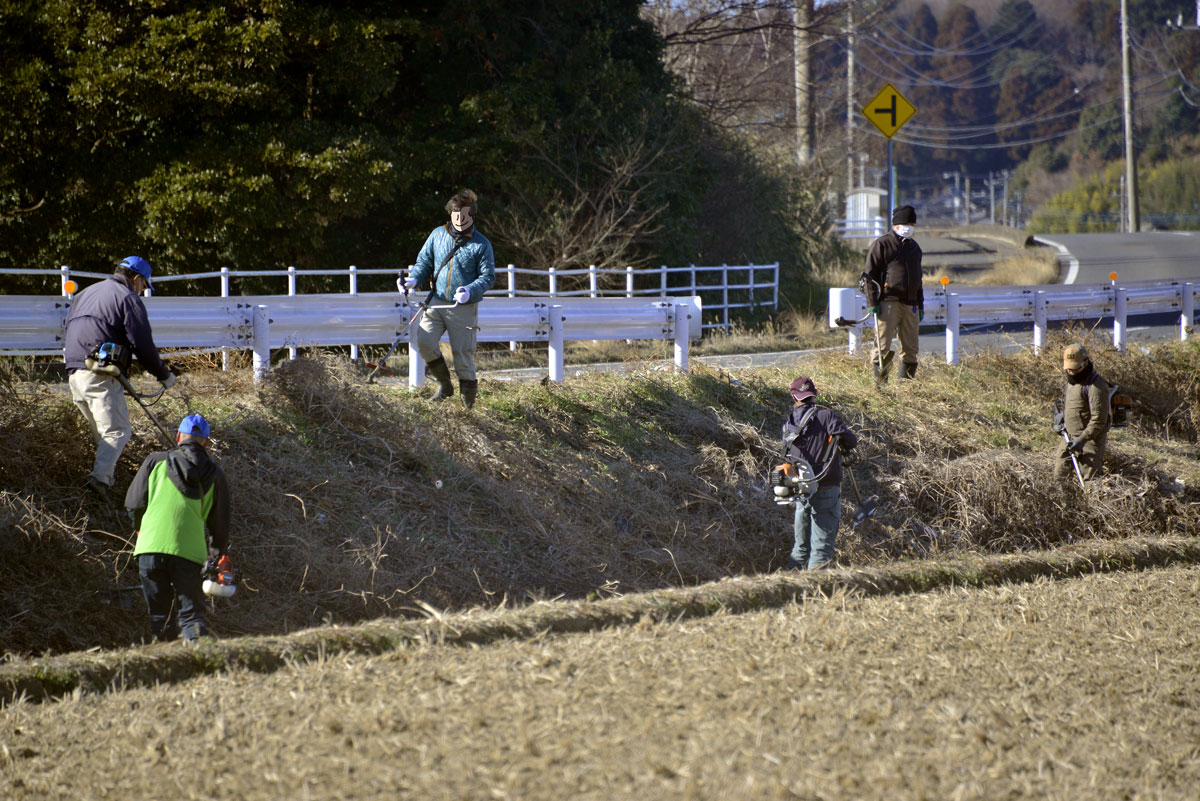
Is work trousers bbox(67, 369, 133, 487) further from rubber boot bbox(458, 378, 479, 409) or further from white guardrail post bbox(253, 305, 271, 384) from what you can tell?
rubber boot bbox(458, 378, 479, 409)

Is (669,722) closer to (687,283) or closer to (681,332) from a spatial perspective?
(681,332)

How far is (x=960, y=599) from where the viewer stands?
255 inches

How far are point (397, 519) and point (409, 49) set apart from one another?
1326 centimetres

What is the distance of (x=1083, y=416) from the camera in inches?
390

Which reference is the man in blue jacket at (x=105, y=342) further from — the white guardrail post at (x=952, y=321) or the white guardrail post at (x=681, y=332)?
the white guardrail post at (x=952, y=321)

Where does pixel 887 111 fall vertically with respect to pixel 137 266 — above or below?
above

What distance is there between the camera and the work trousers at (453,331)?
8820 millimetres

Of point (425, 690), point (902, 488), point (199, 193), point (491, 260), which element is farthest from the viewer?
point (199, 193)

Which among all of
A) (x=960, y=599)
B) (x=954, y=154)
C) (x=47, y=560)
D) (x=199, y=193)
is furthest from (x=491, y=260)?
(x=954, y=154)

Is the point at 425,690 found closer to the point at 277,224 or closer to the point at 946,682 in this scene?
the point at 946,682

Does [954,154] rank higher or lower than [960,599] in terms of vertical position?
higher

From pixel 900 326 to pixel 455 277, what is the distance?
4.97 meters

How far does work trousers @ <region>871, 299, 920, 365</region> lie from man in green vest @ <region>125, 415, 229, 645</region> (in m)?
7.16

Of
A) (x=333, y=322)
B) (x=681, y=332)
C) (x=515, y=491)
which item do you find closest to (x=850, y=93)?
(x=681, y=332)
